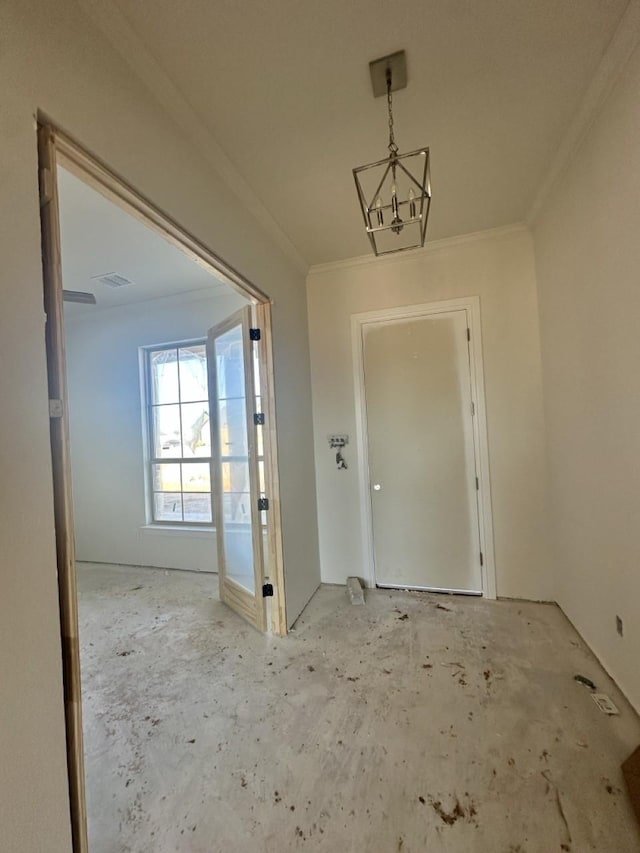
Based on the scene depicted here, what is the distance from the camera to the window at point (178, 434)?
3.77 m

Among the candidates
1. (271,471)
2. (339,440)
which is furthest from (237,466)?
(339,440)

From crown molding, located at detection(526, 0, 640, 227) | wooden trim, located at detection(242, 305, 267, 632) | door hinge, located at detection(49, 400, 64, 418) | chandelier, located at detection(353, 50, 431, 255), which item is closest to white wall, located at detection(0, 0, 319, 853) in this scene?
door hinge, located at detection(49, 400, 64, 418)

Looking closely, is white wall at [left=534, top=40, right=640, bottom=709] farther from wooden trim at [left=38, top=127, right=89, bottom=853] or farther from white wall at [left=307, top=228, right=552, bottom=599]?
wooden trim at [left=38, top=127, right=89, bottom=853]

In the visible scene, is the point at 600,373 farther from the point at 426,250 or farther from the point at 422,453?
the point at 426,250

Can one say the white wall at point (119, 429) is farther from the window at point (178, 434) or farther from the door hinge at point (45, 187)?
the door hinge at point (45, 187)

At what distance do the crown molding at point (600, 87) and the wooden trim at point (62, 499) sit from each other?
2.03 meters

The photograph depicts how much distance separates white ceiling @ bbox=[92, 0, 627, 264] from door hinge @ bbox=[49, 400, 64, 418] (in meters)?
1.32

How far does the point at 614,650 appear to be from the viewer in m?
1.83

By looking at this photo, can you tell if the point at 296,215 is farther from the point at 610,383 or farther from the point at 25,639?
the point at 25,639

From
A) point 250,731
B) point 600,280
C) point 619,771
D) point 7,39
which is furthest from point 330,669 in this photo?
point 7,39

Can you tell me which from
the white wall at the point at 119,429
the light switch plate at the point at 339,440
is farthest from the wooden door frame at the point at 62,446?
the white wall at the point at 119,429

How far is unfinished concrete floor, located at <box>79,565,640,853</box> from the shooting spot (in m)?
1.21

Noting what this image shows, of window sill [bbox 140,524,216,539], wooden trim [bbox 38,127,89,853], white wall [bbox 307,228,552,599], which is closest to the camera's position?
wooden trim [bbox 38,127,89,853]

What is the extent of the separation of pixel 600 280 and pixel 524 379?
105 centimetres
